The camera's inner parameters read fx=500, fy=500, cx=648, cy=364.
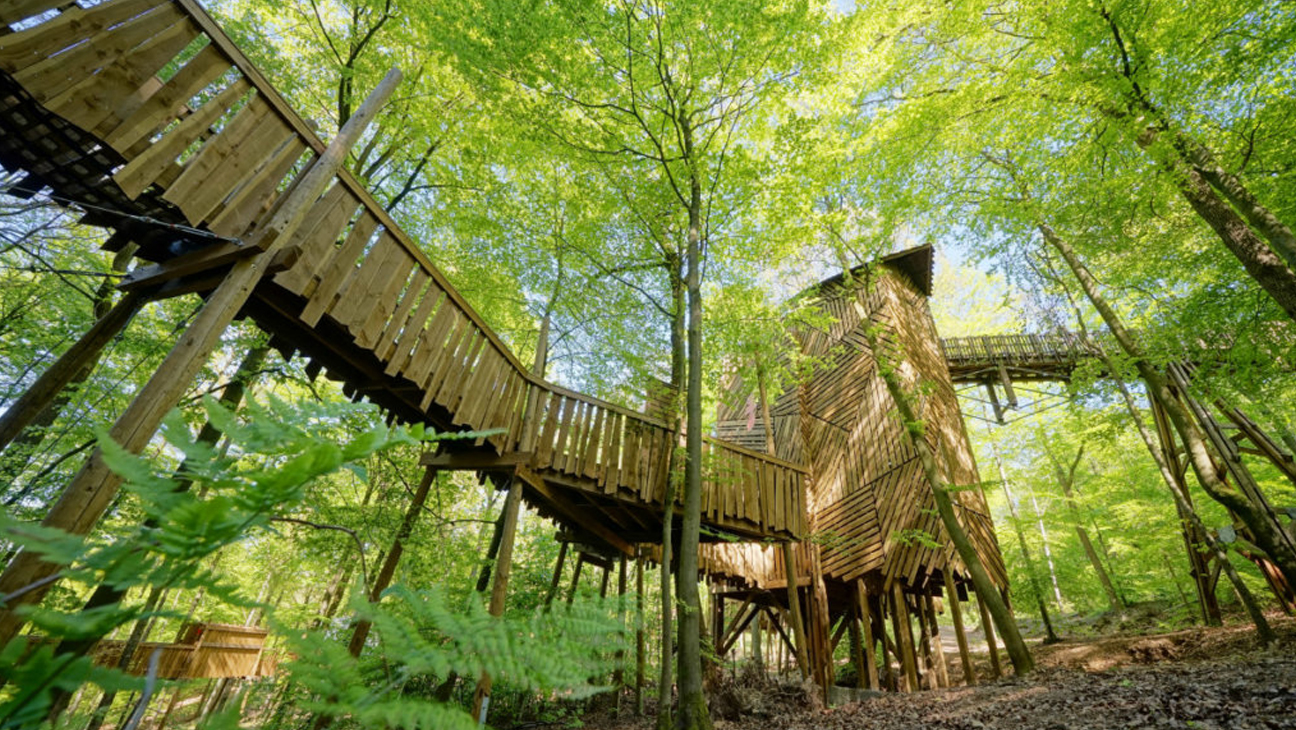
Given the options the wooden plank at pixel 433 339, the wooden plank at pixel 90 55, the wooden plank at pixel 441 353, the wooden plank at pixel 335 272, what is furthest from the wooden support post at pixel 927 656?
the wooden plank at pixel 90 55

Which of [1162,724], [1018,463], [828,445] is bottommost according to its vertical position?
[1162,724]

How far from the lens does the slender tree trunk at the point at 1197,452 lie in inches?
279

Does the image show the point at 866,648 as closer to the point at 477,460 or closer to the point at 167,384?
the point at 477,460

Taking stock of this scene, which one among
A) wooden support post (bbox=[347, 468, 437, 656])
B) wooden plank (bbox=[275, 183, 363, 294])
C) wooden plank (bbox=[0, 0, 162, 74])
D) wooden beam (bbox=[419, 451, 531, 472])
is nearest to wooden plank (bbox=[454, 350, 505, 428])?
wooden beam (bbox=[419, 451, 531, 472])

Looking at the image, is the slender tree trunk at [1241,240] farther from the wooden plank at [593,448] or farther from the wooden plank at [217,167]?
the wooden plank at [217,167]

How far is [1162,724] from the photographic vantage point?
11.7ft

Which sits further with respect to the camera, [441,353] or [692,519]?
[692,519]

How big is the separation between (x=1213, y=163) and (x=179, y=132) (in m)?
10.1

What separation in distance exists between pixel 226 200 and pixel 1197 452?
13.1 meters

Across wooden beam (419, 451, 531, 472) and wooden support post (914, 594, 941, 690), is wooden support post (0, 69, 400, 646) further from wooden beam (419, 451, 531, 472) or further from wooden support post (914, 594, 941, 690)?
wooden support post (914, 594, 941, 690)

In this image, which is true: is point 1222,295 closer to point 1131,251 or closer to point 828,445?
point 1131,251

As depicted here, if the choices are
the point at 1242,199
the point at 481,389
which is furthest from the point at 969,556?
the point at 481,389

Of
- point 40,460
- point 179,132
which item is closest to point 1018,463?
point 179,132

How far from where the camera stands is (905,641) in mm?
9234
